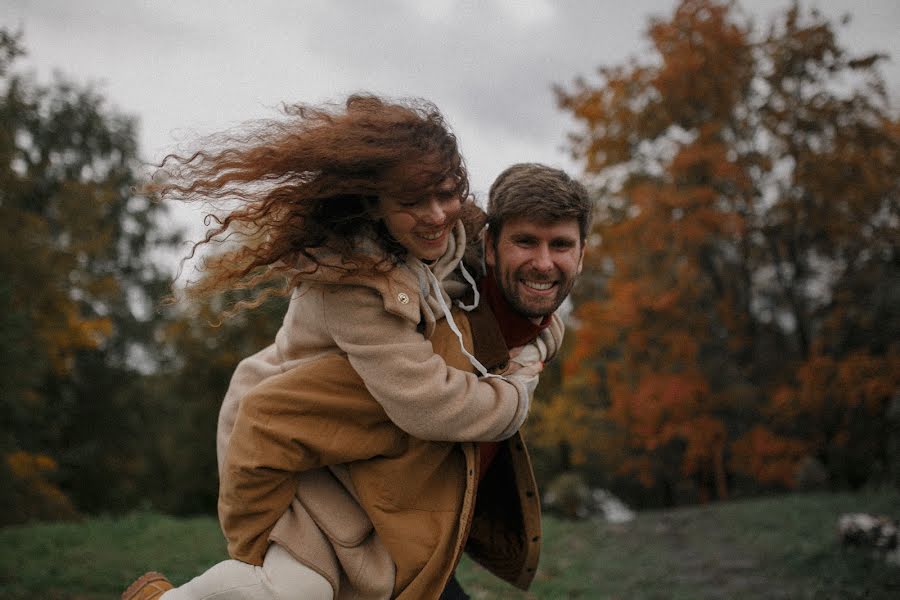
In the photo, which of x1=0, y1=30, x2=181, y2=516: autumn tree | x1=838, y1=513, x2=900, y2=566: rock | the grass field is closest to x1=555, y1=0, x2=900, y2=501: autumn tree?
the grass field

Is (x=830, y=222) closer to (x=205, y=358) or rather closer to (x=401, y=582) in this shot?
(x=401, y=582)

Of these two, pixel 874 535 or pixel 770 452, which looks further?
pixel 770 452

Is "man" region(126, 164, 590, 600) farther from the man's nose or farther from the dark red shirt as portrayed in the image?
the dark red shirt

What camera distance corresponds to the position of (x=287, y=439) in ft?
8.14

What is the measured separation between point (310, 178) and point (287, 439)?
865 mm

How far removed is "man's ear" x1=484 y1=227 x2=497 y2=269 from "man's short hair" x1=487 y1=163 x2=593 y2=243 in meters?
0.03

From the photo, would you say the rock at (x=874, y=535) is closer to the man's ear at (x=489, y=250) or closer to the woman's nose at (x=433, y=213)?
the man's ear at (x=489, y=250)

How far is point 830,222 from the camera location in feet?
45.0

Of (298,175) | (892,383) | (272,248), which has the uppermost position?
(298,175)

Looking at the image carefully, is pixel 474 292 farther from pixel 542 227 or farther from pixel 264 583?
pixel 264 583

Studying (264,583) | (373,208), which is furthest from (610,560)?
(373,208)

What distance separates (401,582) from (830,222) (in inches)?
526

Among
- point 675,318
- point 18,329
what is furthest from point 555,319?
point 675,318

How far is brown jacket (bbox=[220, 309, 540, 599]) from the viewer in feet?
8.23
